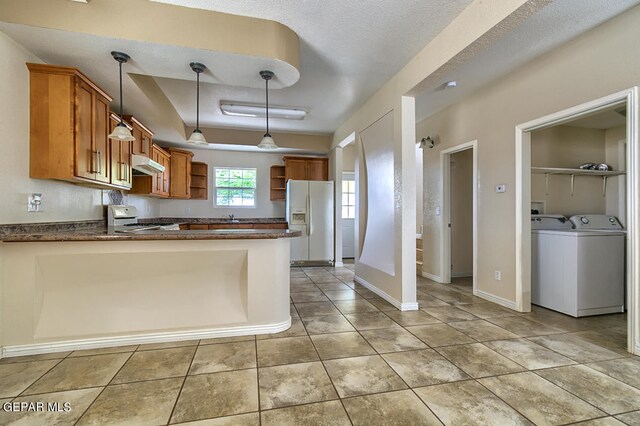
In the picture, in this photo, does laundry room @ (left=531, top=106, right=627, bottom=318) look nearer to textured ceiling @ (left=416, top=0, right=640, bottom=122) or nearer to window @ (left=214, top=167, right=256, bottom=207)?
textured ceiling @ (left=416, top=0, right=640, bottom=122)

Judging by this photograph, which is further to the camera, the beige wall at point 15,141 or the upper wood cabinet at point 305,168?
the upper wood cabinet at point 305,168

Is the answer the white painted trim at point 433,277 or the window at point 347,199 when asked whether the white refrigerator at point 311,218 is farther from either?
the white painted trim at point 433,277

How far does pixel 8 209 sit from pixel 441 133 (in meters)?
5.00

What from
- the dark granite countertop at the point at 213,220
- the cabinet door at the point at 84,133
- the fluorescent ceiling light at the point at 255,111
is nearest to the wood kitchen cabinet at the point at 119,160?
the cabinet door at the point at 84,133

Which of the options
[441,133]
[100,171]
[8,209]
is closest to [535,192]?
[441,133]

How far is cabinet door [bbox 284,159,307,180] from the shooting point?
20.4 feet

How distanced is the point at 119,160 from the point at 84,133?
820 mm

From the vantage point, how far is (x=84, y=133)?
2.64 metres

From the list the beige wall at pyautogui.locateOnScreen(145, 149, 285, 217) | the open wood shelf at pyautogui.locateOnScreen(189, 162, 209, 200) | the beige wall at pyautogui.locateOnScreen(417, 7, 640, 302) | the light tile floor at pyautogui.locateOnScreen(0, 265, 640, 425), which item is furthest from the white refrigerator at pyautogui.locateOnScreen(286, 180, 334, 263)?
the light tile floor at pyautogui.locateOnScreen(0, 265, 640, 425)

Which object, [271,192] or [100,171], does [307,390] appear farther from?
[271,192]

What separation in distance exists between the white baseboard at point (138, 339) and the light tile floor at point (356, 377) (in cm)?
7

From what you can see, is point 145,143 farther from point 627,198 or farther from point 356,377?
point 627,198

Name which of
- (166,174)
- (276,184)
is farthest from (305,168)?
(166,174)

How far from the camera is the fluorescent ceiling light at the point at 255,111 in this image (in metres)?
4.32
